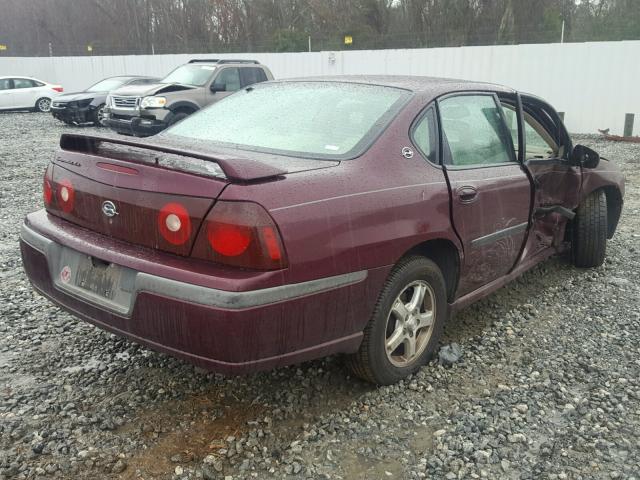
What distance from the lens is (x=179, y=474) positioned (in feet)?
7.53

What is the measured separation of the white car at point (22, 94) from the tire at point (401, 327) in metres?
21.1

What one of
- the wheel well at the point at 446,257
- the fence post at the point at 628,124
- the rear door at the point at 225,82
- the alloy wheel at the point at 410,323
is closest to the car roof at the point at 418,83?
the wheel well at the point at 446,257

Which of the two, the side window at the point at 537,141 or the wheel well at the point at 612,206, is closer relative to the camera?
the side window at the point at 537,141

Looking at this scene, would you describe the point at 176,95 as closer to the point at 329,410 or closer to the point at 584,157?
the point at 584,157

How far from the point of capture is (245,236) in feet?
7.20

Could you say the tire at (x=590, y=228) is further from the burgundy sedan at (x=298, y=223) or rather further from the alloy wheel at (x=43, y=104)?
the alloy wheel at (x=43, y=104)

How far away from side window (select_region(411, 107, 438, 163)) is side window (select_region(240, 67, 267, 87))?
1038 cm

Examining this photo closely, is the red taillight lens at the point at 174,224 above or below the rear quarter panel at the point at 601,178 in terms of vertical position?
Answer: above

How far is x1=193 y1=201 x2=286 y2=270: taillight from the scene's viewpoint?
2193 mm

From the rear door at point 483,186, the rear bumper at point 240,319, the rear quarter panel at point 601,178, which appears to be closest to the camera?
the rear bumper at point 240,319

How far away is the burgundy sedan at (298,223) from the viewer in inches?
87.8

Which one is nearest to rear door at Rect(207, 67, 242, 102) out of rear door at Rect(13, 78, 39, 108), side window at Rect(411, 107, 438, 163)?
side window at Rect(411, 107, 438, 163)

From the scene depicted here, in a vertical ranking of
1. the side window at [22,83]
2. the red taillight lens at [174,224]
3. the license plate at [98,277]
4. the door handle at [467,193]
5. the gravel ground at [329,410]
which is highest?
the side window at [22,83]

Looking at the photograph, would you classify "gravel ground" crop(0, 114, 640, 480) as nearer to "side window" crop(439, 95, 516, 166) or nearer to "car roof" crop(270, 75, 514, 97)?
"side window" crop(439, 95, 516, 166)
